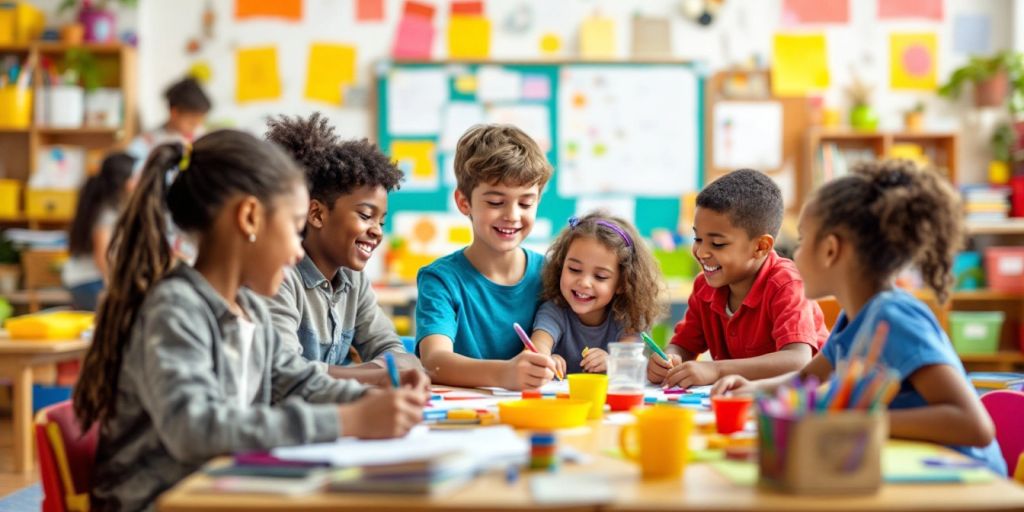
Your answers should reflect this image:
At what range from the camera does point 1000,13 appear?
18.7 ft

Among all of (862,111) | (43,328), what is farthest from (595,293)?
(862,111)

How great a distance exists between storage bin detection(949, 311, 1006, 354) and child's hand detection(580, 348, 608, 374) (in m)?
3.77

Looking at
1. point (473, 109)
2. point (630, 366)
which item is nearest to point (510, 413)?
point (630, 366)

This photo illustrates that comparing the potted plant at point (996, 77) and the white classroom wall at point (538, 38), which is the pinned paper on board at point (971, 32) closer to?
the white classroom wall at point (538, 38)

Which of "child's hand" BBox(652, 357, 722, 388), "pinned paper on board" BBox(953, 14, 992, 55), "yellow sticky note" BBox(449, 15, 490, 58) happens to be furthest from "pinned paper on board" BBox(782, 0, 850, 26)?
"child's hand" BBox(652, 357, 722, 388)

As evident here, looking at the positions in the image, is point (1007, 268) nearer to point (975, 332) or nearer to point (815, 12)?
point (975, 332)

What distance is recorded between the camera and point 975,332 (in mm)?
5312

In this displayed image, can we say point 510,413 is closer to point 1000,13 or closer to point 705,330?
point 705,330

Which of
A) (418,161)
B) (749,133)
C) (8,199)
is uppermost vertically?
(749,133)

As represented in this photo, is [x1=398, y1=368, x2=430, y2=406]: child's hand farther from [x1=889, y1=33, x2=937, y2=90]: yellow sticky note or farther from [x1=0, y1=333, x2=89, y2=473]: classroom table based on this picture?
[x1=889, y1=33, x2=937, y2=90]: yellow sticky note

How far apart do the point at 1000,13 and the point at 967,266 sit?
1.39 meters

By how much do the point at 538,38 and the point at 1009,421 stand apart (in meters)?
4.34

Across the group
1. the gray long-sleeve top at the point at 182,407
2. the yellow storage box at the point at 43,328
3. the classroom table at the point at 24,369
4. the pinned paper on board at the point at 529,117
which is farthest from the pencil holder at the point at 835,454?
the pinned paper on board at the point at 529,117

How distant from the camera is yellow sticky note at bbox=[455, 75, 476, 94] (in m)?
5.72
